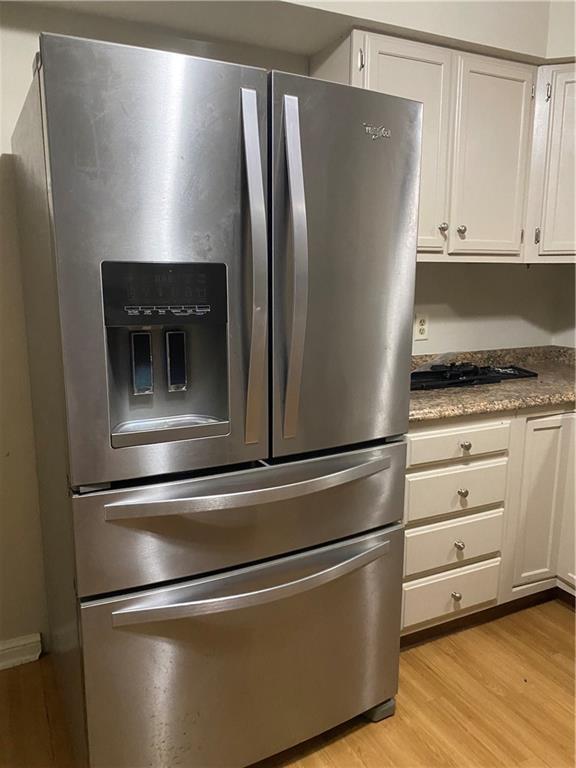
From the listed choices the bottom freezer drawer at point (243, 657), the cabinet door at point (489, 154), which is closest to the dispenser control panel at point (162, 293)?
the bottom freezer drawer at point (243, 657)

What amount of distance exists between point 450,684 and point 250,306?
4.81 feet

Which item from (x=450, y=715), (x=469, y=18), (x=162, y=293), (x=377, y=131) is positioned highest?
(x=469, y=18)

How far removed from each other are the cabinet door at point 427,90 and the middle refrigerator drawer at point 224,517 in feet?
3.14

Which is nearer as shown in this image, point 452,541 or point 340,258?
point 340,258

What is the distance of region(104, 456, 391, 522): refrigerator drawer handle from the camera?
1200 millimetres

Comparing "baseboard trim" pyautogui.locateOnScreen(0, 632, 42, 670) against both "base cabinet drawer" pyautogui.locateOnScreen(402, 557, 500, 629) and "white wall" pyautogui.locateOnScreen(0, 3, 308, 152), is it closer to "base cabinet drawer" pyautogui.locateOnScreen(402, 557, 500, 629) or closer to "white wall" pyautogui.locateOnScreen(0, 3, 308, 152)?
"base cabinet drawer" pyautogui.locateOnScreen(402, 557, 500, 629)

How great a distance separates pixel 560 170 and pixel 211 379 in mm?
1796

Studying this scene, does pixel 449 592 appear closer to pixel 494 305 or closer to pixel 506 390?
pixel 506 390

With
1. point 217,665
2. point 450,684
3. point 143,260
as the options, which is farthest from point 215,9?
point 450,684

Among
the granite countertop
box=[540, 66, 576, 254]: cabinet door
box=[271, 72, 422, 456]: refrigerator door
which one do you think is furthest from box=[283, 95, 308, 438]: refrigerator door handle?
box=[540, 66, 576, 254]: cabinet door

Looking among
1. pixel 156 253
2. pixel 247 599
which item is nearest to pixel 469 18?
pixel 156 253

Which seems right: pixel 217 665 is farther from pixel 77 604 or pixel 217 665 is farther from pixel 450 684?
pixel 450 684

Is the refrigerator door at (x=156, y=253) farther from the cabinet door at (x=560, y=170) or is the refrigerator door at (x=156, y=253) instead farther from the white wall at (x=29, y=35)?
the cabinet door at (x=560, y=170)

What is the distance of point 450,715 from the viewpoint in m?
1.77
